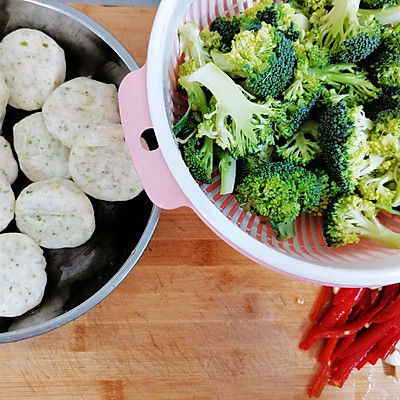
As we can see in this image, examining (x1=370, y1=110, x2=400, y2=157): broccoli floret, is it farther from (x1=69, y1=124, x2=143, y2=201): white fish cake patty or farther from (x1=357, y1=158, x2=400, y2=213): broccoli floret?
(x1=69, y1=124, x2=143, y2=201): white fish cake patty

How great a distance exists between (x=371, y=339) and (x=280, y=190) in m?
0.61

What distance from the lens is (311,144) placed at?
1032 millimetres

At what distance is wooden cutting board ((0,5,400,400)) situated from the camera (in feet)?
4.22

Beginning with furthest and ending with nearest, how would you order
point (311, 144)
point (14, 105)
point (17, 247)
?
1. point (14, 105)
2. point (17, 247)
3. point (311, 144)

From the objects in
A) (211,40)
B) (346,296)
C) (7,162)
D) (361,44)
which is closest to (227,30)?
(211,40)

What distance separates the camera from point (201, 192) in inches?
36.6

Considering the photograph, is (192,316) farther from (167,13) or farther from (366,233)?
(167,13)

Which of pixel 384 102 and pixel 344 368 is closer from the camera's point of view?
pixel 384 102

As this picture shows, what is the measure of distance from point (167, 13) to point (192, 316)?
0.76 meters

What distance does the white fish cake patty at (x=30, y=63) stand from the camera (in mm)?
1209

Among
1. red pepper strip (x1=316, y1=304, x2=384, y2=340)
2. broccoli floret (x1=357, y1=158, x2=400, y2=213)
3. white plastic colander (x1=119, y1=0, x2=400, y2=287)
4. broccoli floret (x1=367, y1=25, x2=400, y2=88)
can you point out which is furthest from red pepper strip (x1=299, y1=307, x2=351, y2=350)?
broccoli floret (x1=367, y1=25, x2=400, y2=88)

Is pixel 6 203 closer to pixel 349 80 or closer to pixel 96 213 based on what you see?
pixel 96 213

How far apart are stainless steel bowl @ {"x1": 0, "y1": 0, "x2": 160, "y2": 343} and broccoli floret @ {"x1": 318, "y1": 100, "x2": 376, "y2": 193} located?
0.40 metres

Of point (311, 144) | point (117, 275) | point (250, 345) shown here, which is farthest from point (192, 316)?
point (311, 144)
